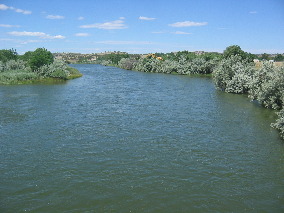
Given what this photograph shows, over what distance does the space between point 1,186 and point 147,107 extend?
88.1ft

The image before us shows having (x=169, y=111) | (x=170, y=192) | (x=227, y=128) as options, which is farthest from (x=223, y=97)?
(x=170, y=192)

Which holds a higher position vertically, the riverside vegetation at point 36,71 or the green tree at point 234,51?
the green tree at point 234,51

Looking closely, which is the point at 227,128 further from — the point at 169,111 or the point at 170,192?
the point at 170,192

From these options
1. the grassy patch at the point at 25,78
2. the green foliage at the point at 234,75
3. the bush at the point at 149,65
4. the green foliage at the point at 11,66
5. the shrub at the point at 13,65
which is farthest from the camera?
the bush at the point at 149,65

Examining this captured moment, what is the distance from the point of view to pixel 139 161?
72.0ft

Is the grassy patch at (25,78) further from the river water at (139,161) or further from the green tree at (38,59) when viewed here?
the river water at (139,161)

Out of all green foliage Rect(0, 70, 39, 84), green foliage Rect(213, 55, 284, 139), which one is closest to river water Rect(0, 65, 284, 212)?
green foliage Rect(213, 55, 284, 139)

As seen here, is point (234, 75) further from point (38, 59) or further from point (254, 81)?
point (38, 59)

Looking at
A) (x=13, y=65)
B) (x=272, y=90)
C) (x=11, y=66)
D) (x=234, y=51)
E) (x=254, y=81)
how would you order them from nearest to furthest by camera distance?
(x=272, y=90), (x=254, y=81), (x=11, y=66), (x=13, y=65), (x=234, y=51)

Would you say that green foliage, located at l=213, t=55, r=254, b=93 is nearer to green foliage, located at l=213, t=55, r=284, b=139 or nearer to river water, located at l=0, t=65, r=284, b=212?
green foliage, located at l=213, t=55, r=284, b=139

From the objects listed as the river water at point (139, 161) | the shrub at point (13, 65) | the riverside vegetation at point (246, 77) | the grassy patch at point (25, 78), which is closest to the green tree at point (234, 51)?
the riverside vegetation at point (246, 77)

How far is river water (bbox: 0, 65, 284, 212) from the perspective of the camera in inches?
654

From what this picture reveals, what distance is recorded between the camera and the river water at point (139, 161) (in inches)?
654

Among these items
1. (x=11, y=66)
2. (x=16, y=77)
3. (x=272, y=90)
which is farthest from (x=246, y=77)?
(x=11, y=66)
